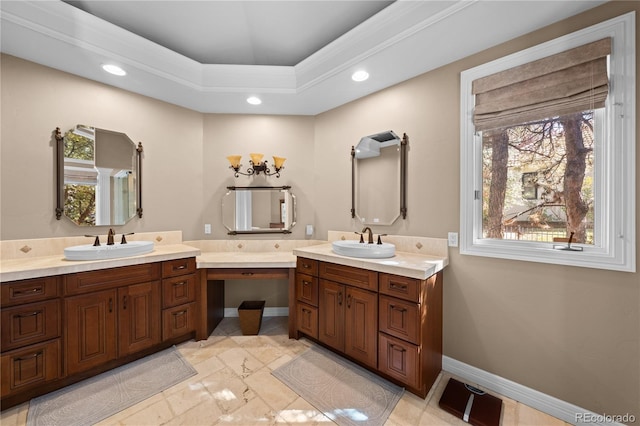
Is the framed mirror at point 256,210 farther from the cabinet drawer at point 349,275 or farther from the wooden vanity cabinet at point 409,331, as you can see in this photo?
the wooden vanity cabinet at point 409,331

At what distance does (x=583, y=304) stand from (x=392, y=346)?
3.88 ft

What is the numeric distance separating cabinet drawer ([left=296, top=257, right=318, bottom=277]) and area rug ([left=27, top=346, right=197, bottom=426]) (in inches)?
45.9

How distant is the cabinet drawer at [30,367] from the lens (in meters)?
1.53

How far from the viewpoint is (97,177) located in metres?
2.31

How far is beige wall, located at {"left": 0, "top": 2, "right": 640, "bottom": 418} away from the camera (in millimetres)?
1470

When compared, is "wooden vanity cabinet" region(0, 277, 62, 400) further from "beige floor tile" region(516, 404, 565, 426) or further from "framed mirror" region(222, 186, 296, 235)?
"beige floor tile" region(516, 404, 565, 426)

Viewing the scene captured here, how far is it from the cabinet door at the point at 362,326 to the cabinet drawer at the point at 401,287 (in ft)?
0.39

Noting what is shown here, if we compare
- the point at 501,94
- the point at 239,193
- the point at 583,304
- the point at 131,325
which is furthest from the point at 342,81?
the point at 131,325

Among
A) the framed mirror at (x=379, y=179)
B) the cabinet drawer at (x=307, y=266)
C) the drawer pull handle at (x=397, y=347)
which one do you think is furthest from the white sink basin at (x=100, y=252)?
the drawer pull handle at (x=397, y=347)

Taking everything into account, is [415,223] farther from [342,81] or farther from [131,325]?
[131,325]

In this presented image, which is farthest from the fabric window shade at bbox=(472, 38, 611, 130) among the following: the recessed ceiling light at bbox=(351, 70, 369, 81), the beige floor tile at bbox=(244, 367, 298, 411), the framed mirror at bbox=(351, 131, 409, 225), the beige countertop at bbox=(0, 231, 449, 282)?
the beige floor tile at bbox=(244, 367, 298, 411)

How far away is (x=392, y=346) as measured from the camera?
1770mm

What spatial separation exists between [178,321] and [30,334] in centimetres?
92

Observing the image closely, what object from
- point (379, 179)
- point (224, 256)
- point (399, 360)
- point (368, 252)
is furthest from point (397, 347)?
point (224, 256)
